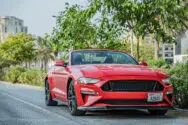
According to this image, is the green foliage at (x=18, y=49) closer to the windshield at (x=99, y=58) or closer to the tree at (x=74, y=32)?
the tree at (x=74, y=32)

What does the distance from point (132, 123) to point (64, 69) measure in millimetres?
3069

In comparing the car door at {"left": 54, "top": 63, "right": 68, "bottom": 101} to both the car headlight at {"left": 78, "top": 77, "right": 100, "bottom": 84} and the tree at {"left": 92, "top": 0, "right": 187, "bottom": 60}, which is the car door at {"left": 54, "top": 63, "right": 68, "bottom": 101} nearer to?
the car headlight at {"left": 78, "top": 77, "right": 100, "bottom": 84}

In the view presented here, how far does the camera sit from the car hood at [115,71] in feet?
38.6

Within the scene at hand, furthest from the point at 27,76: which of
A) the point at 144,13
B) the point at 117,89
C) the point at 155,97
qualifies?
the point at 155,97

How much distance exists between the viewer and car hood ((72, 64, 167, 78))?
11.8m

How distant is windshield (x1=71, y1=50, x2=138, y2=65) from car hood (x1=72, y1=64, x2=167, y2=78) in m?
0.94

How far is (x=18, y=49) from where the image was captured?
3570 inches

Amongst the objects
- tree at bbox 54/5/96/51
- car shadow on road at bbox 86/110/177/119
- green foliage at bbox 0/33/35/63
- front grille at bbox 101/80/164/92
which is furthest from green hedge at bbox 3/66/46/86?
green foliage at bbox 0/33/35/63

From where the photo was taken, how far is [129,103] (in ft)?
37.7

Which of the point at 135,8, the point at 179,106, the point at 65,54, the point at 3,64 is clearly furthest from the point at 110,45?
the point at 3,64

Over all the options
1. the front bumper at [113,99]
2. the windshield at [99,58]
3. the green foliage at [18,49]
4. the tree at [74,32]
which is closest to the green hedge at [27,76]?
the tree at [74,32]

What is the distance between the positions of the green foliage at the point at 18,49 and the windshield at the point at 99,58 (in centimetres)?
7434

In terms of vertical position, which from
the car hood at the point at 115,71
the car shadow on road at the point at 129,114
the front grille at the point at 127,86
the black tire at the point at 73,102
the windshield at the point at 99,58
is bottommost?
the car shadow on road at the point at 129,114

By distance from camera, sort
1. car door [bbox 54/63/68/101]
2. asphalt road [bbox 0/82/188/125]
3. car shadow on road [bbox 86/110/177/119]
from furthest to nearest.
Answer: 1. car door [bbox 54/63/68/101]
2. car shadow on road [bbox 86/110/177/119]
3. asphalt road [bbox 0/82/188/125]
